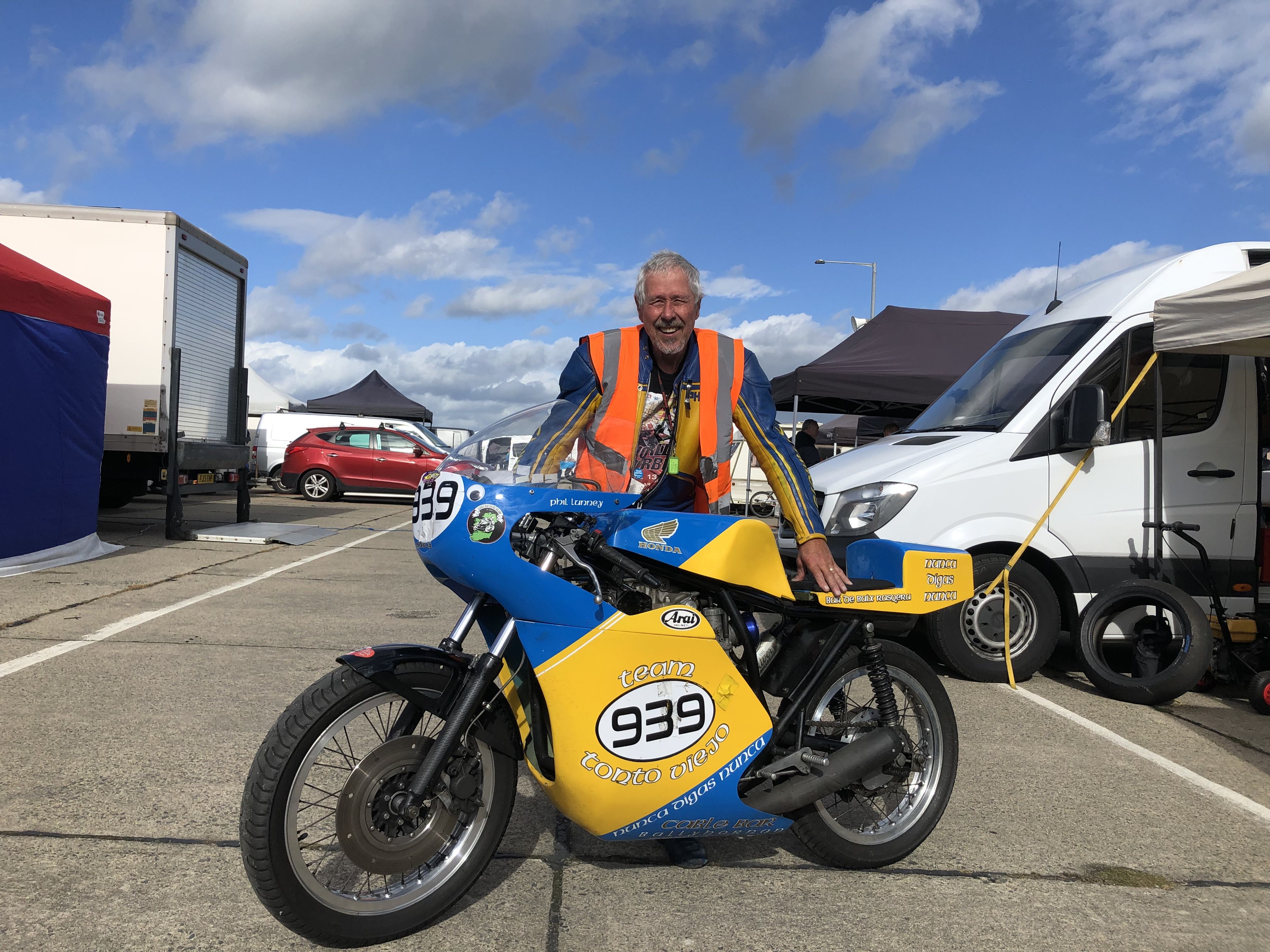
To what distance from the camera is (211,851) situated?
9.86 feet

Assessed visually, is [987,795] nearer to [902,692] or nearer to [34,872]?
[902,692]

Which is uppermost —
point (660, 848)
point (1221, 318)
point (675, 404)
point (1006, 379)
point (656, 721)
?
point (1221, 318)

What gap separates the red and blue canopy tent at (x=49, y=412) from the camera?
28.6ft

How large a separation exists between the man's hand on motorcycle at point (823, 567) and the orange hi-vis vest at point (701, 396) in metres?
0.43

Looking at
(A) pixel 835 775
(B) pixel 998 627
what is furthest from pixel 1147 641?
(A) pixel 835 775

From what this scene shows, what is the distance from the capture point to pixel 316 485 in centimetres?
2159

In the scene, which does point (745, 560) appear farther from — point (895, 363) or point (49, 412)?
point (895, 363)

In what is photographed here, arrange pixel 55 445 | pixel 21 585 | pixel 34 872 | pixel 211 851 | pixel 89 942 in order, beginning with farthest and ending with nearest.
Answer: pixel 55 445, pixel 21 585, pixel 211 851, pixel 34 872, pixel 89 942

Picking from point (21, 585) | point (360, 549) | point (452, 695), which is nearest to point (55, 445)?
point (21, 585)

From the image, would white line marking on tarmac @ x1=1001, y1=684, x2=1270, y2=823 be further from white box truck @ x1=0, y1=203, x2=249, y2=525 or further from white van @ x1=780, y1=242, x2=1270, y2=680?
white box truck @ x1=0, y1=203, x2=249, y2=525

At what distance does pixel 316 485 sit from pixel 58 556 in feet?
40.3

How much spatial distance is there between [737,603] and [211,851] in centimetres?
181

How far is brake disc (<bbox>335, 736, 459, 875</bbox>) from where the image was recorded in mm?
2447

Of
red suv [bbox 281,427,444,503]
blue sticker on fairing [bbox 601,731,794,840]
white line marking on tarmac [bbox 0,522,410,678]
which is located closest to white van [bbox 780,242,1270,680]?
blue sticker on fairing [bbox 601,731,794,840]
